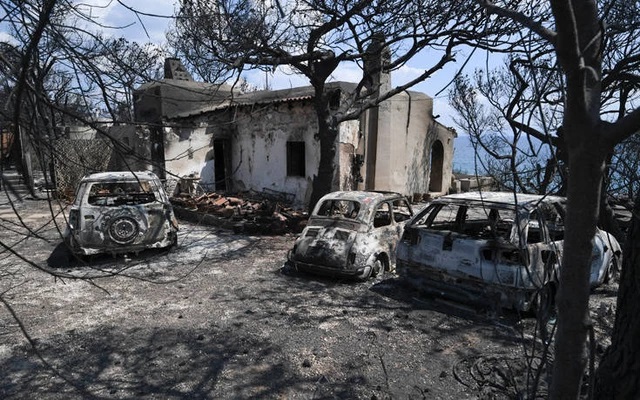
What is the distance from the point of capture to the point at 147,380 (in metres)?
3.98

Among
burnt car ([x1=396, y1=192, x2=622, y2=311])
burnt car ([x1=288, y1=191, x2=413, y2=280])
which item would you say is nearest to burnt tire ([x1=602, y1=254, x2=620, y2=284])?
burnt car ([x1=396, y1=192, x2=622, y2=311])

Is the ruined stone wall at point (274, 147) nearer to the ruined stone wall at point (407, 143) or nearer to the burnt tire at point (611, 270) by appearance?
the ruined stone wall at point (407, 143)

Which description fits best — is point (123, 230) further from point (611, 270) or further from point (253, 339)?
point (611, 270)

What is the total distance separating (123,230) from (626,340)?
759 cm

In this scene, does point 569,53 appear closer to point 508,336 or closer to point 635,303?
point 635,303

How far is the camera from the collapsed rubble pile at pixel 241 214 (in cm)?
1059

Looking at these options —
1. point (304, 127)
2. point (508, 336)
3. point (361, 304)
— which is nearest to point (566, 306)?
point (508, 336)

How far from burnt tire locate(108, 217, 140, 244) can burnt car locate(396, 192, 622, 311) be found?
492 cm

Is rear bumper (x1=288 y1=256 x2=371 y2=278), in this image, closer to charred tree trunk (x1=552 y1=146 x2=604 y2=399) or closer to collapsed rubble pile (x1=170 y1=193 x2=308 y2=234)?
collapsed rubble pile (x1=170 y1=193 x2=308 y2=234)

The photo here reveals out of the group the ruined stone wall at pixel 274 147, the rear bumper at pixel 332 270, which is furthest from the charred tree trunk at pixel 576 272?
the ruined stone wall at pixel 274 147

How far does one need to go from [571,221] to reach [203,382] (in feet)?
11.8

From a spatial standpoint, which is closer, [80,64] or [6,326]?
[80,64]

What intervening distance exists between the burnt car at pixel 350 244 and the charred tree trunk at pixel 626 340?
429 cm

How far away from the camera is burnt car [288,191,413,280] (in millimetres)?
6691
